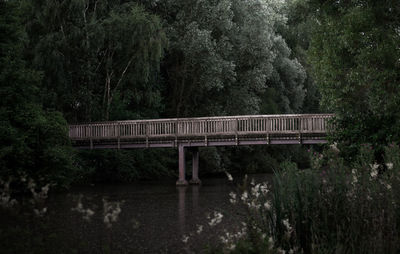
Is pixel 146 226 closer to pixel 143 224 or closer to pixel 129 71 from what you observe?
pixel 143 224

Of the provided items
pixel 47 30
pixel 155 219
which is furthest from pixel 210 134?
pixel 155 219

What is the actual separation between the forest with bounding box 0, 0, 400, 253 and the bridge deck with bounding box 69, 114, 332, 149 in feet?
5.62

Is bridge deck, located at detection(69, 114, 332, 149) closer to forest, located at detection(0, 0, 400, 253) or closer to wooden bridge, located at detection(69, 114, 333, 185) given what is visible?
wooden bridge, located at detection(69, 114, 333, 185)

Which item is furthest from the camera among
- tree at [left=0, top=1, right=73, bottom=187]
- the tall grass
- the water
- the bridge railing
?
the bridge railing

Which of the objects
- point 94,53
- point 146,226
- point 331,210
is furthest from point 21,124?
point 331,210

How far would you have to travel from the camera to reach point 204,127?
34.5 metres

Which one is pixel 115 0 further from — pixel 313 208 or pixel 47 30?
pixel 313 208

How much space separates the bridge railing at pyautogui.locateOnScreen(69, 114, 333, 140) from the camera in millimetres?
32125

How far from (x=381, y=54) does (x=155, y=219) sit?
1063cm

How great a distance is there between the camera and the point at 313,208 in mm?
8594

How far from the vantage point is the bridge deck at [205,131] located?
106 ft

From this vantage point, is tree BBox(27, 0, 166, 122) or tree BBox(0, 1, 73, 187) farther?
tree BBox(27, 0, 166, 122)

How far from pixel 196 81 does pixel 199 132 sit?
30.0ft

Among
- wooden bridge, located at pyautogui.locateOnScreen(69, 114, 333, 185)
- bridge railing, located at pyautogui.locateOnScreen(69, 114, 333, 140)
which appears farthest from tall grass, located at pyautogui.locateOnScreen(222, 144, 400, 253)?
wooden bridge, located at pyautogui.locateOnScreen(69, 114, 333, 185)
